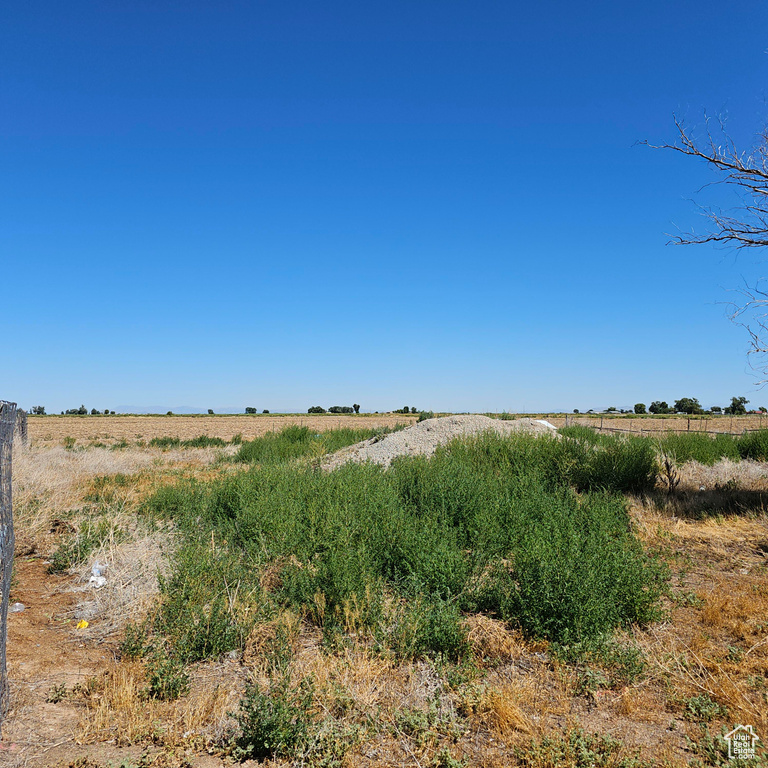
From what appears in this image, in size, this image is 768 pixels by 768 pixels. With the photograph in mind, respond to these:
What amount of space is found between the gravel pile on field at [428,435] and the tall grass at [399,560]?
6241 millimetres

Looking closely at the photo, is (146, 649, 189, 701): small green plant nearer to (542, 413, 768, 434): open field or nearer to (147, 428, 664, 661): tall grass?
(147, 428, 664, 661): tall grass

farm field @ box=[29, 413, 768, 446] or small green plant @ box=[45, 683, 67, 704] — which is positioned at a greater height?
farm field @ box=[29, 413, 768, 446]

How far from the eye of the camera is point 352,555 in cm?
597

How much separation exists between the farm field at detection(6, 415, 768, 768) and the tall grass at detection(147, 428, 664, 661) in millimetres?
34

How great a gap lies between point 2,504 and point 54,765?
Answer: 67.1 inches

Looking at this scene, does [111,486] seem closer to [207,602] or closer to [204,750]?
[207,602]

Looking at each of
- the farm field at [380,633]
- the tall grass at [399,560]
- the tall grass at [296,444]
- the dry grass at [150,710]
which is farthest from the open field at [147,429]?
the dry grass at [150,710]

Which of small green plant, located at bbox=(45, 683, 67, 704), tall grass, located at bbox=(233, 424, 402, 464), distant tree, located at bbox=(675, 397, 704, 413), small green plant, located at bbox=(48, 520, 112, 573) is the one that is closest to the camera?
small green plant, located at bbox=(45, 683, 67, 704)

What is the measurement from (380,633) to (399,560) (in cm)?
177

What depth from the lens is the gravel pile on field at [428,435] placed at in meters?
16.6

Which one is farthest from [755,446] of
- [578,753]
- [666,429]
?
[666,429]

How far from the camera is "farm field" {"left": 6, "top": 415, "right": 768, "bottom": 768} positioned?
11.8ft

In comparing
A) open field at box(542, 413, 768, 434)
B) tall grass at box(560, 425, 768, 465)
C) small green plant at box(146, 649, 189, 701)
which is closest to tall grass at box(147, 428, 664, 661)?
small green plant at box(146, 649, 189, 701)

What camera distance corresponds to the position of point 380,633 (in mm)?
4859
